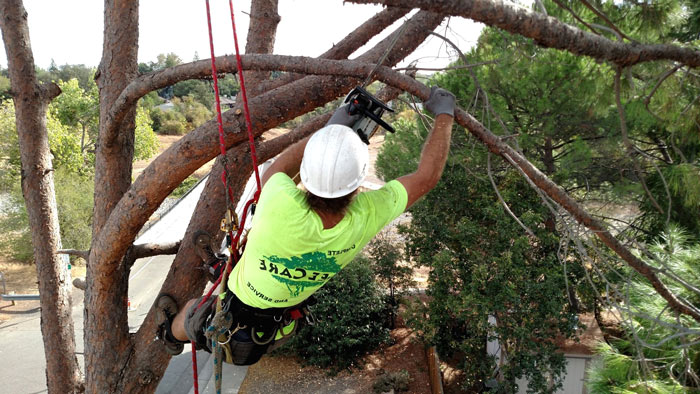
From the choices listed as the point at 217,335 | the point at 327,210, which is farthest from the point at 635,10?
the point at 217,335

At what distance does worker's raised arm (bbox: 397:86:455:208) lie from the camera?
6.29 ft

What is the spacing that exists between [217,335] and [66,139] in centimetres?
1943

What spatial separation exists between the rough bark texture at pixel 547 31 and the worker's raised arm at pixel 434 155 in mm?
572

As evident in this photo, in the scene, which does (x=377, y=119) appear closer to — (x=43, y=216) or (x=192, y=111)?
(x=43, y=216)

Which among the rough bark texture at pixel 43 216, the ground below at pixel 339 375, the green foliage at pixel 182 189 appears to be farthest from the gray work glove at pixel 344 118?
the green foliage at pixel 182 189

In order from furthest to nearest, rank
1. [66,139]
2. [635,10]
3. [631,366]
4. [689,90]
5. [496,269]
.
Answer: [66,139], [496,269], [689,90], [631,366], [635,10]

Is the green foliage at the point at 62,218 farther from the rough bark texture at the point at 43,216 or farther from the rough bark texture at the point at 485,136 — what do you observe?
the rough bark texture at the point at 485,136

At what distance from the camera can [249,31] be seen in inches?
120

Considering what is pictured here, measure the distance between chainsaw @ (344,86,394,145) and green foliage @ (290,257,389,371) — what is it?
7.82 meters

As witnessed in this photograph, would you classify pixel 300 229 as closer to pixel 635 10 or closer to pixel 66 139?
pixel 635 10

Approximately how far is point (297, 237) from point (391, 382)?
26.4 ft

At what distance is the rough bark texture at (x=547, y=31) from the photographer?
3.90 ft

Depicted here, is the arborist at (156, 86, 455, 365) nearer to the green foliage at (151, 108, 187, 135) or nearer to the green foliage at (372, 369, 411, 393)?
the green foliage at (372, 369, 411, 393)

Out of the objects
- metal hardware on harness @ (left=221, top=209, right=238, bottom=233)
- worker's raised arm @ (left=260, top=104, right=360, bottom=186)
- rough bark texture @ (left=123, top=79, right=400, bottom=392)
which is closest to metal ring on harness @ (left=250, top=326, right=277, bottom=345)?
metal hardware on harness @ (left=221, top=209, right=238, bottom=233)
